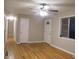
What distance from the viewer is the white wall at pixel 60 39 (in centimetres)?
536

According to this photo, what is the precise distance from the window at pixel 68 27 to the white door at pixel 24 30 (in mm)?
3160

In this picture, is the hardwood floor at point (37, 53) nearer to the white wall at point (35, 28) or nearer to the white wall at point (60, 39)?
the white wall at point (60, 39)

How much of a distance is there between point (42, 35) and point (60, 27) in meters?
2.81

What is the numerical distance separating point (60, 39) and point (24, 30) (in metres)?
3.24

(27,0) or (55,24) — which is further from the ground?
(27,0)

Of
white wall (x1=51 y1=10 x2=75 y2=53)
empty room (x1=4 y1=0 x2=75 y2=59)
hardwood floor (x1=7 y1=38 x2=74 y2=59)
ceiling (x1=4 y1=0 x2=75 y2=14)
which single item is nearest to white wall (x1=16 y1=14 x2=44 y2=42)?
empty room (x1=4 y1=0 x2=75 y2=59)

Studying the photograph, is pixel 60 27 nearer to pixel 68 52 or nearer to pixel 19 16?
pixel 68 52

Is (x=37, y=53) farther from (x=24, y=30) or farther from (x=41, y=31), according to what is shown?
(x=41, y=31)

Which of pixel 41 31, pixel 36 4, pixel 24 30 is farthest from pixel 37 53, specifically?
pixel 41 31

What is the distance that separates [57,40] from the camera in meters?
6.90

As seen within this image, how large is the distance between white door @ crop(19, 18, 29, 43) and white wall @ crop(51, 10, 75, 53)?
2.24 meters

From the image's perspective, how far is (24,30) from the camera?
8383 mm

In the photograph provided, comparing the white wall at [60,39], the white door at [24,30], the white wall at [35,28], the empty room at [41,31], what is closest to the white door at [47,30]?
the empty room at [41,31]
